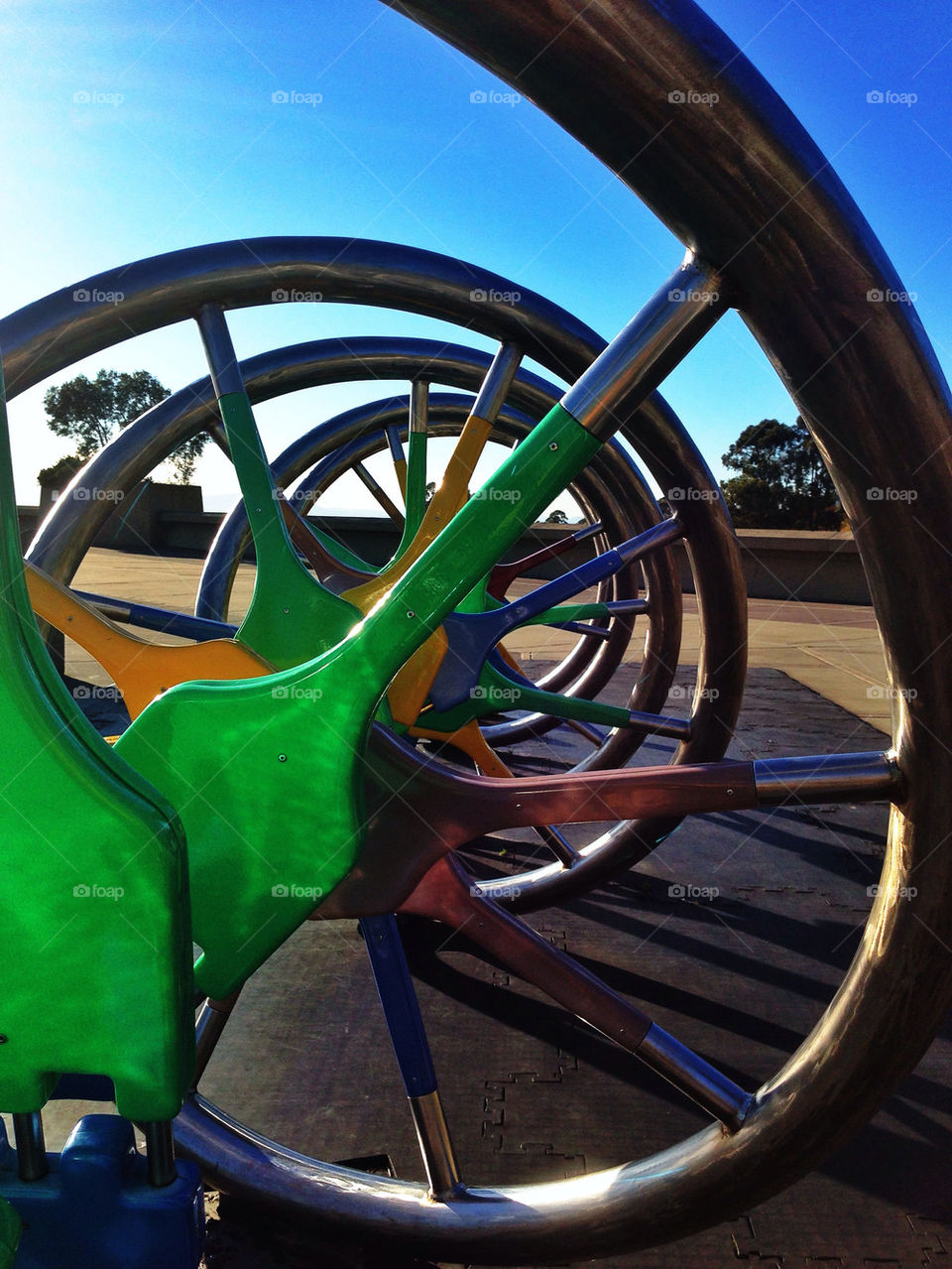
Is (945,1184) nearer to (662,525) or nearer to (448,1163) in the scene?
(448,1163)

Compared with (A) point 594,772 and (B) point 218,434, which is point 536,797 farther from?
(B) point 218,434

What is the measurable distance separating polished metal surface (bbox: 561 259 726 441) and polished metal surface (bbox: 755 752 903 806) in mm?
254

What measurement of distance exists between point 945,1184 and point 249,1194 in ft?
2.87

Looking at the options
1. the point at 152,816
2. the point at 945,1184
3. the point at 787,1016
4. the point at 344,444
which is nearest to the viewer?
the point at 152,816

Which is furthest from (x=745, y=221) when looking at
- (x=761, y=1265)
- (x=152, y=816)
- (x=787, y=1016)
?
(x=787, y=1016)

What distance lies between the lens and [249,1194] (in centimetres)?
85

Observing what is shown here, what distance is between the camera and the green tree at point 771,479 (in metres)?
21.7

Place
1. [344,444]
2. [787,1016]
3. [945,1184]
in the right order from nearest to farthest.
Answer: [945,1184], [787,1016], [344,444]

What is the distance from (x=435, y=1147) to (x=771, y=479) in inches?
996

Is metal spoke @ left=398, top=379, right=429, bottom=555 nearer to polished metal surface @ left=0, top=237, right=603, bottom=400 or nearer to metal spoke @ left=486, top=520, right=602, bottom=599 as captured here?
metal spoke @ left=486, top=520, right=602, bottom=599

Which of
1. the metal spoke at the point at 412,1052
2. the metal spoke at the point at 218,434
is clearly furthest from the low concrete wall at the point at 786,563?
the metal spoke at the point at 412,1052

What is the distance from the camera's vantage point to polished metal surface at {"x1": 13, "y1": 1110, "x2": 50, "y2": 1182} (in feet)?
1.72

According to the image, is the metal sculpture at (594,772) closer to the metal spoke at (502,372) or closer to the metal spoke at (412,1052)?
the metal spoke at (412,1052)

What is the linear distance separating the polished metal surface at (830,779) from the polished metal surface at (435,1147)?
1.40 feet
